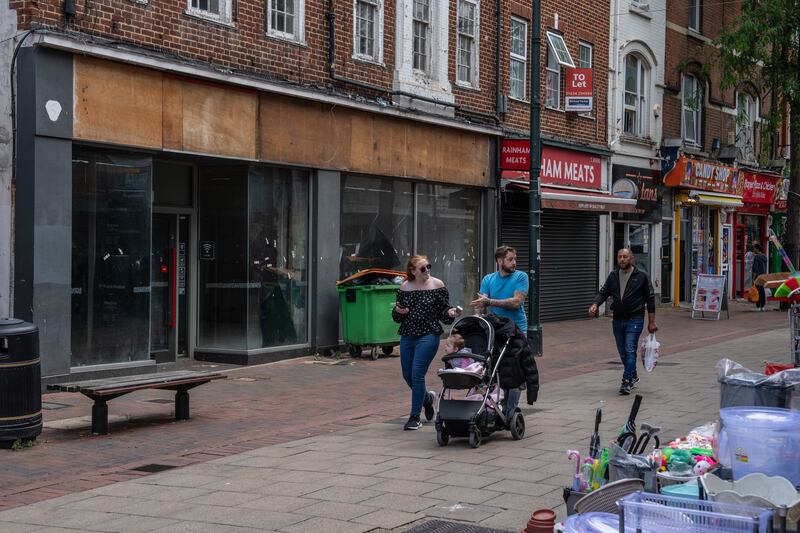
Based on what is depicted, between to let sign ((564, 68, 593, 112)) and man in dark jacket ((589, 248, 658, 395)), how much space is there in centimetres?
1191

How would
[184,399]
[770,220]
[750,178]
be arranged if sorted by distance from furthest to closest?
[770,220] < [750,178] < [184,399]

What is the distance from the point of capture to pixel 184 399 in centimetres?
1088

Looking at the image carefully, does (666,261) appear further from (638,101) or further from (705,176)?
(638,101)

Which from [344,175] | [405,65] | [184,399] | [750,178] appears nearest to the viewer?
[184,399]

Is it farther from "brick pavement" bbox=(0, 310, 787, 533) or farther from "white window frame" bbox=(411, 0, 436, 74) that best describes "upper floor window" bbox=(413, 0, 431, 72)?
"brick pavement" bbox=(0, 310, 787, 533)

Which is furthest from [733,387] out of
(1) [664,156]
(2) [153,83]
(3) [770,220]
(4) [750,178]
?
(3) [770,220]

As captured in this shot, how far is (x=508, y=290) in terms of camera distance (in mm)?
11016

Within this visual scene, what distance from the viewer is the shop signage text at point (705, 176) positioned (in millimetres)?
29172

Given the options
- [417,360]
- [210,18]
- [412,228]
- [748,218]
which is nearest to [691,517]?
[417,360]

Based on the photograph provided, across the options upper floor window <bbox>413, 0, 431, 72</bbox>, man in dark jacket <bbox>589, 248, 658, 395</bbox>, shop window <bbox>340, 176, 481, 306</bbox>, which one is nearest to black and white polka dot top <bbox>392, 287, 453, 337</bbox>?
man in dark jacket <bbox>589, 248, 658, 395</bbox>

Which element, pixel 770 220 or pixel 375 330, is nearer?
pixel 375 330

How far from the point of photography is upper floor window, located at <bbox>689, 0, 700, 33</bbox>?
102ft

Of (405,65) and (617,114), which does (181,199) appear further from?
(617,114)

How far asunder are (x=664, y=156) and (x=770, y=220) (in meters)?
9.92
